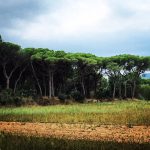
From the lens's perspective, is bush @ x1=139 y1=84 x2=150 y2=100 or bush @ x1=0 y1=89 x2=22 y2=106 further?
bush @ x1=139 y1=84 x2=150 y2=100

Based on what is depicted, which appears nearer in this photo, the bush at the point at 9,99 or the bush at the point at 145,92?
the bush at the point at 9,99

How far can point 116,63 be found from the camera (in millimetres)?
78250

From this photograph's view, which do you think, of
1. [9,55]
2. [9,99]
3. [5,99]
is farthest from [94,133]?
[9,55]

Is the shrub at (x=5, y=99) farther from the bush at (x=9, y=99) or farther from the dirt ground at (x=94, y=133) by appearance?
the dirt ground at (x=94, y=133)

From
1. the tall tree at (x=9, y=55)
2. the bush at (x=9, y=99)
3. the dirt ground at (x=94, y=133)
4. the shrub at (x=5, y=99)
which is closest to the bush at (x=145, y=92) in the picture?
the tall tree at (x=9, y=55)

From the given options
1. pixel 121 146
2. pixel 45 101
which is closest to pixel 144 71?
pixel 45 101

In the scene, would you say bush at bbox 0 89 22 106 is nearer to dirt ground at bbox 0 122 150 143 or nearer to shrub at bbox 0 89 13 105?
shrub at bbox 0 89 13 105

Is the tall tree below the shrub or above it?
above

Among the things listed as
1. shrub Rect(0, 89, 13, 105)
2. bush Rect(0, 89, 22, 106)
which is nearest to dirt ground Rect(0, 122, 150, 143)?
shrub Rect(0, 89, 13, 105)

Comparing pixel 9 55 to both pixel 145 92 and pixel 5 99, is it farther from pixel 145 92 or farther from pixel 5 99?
pixel 145 92

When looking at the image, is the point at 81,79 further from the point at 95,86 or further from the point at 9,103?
the point at 9,103

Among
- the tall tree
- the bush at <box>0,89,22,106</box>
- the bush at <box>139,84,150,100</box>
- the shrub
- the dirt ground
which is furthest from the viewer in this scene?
the bush at <box>139,84,150,100</box>

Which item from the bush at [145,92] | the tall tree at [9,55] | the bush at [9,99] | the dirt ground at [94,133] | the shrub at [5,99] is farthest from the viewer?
the bush at [145,92]

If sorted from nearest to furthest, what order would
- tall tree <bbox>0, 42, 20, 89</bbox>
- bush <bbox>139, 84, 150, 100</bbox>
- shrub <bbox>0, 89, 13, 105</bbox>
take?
1. shrub <bbox>0, 89, 13, 105</bbox>
2. tall tree <bbox>0, 42, 20, 89</bbox>
3. bush <bbox>139, 84, 150, 100</bbox>
